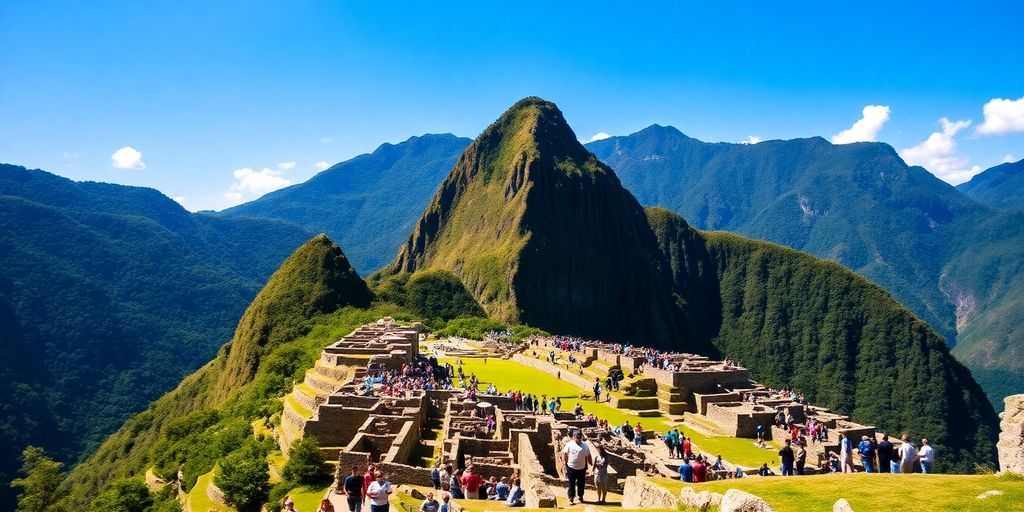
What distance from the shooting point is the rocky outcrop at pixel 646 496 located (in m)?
15.5

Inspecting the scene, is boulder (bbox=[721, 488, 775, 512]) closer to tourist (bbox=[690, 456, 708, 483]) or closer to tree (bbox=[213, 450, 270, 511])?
tourist (bbox=[690, 456, 708, 483])

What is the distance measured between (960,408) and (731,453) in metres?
184

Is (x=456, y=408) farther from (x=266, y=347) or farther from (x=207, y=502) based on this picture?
(x=266, y=347)

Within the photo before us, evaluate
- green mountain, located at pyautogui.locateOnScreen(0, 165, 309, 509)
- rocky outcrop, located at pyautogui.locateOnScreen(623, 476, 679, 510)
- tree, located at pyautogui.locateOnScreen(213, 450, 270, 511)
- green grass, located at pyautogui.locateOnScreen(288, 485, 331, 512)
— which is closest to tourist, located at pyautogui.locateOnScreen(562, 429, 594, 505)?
rocky outcrop, located at pyautogui.locateOnScreen(623, 476, 679, 510)

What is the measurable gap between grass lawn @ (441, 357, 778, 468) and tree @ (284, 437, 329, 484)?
20.5 m

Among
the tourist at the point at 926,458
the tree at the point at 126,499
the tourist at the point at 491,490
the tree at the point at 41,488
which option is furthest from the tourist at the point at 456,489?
the tree at the point at 41,488

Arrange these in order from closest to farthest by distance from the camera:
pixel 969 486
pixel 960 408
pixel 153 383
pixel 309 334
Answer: pixel 969 486 < pixel 309 334 < pixel 153 383 < pixel 960 408

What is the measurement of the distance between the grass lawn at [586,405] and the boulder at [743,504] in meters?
26.3

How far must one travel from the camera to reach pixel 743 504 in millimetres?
12180

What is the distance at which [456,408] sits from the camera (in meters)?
34.4

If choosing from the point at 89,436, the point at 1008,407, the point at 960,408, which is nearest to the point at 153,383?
the point at 89,436

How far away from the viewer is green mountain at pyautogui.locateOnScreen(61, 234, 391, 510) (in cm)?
4856

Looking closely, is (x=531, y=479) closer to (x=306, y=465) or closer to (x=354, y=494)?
(x=354, y=494)

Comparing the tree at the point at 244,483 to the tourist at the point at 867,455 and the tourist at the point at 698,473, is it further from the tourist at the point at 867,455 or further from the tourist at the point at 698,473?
the tourist at the point at 867,455
